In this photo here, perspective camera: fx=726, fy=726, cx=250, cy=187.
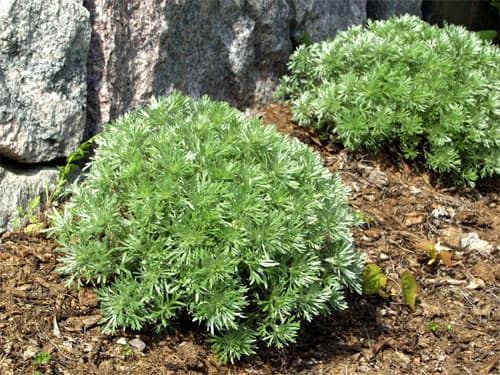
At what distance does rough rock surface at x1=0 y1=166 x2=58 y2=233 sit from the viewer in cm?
376

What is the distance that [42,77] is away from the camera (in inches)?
152

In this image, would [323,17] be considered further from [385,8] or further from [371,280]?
[371,280]

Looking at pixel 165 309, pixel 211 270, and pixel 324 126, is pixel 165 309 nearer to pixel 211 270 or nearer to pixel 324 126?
pixel 211 270

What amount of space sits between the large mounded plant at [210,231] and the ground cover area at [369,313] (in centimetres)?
13

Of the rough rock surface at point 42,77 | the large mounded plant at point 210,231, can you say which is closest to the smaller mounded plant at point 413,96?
the large mounded plant at point 210,231

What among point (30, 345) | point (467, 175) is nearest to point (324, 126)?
point (467, 175)

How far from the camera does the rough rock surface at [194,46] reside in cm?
426

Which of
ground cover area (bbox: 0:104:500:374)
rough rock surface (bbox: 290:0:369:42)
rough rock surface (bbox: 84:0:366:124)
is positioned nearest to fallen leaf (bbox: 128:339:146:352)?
ground cover area (bbox: 0:104:500:374)

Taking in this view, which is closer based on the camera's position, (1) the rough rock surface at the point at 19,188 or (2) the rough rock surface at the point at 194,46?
(1) the rough rock surface at the point at 19,188

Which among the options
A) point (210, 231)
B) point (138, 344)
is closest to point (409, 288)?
point (210, 231)

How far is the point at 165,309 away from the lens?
3146mm

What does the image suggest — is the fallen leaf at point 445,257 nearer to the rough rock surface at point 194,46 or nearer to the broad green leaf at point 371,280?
the broad green leaf at point 371,280

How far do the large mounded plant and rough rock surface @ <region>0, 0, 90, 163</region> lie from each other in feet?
1.62

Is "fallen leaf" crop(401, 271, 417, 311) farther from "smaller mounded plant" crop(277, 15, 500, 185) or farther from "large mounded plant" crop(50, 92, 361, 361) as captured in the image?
"smaller mounded plant" crop(277, 15, 500, 185)
